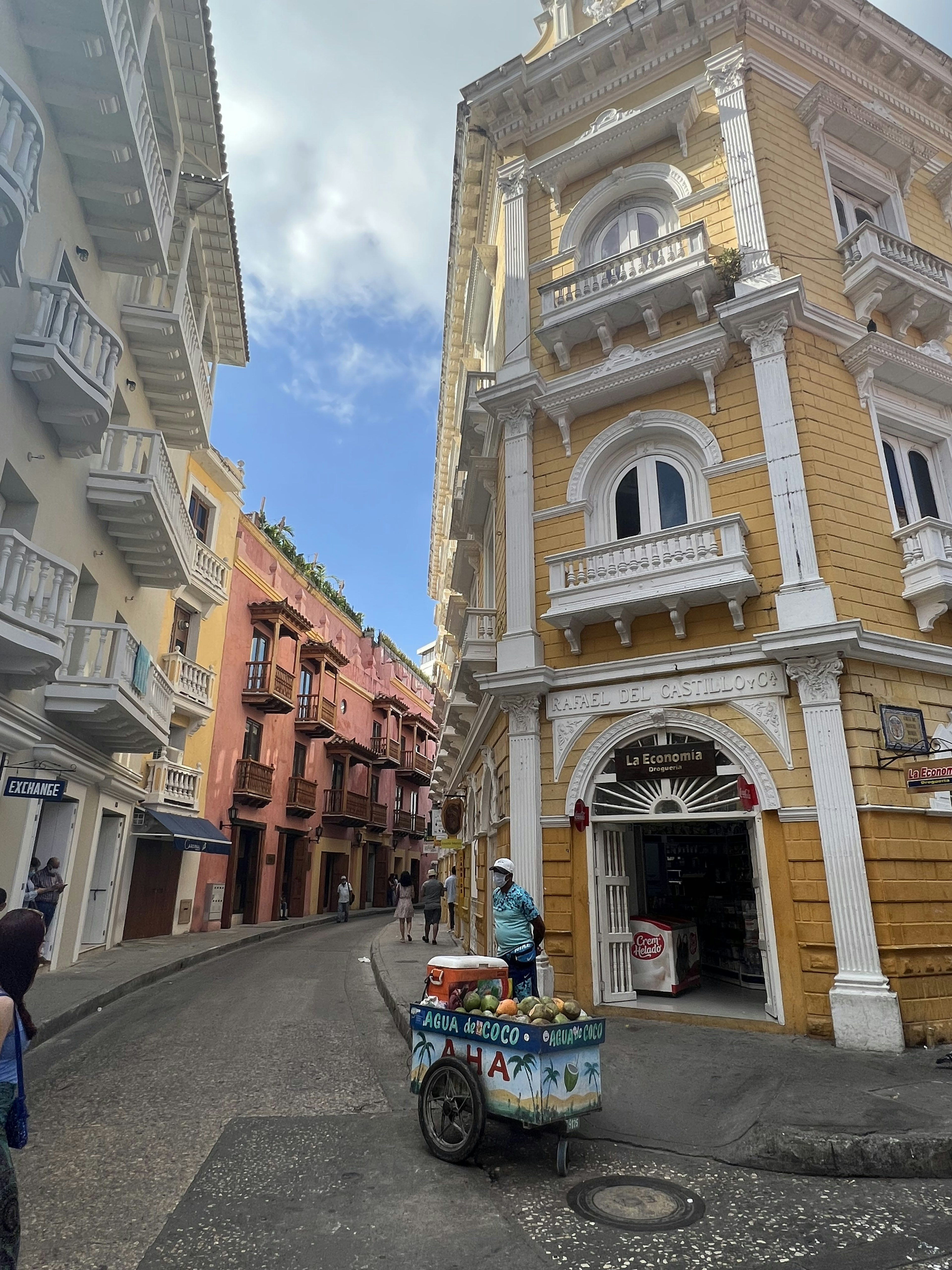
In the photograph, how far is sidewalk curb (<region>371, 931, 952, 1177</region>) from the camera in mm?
4875

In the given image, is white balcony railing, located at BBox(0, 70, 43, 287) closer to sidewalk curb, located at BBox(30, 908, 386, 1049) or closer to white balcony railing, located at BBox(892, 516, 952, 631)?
sidewalk curb, located at BBox(30, 908, 386, 1049)

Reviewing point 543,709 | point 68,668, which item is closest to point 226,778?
point 68,668

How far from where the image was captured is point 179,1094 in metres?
6.51

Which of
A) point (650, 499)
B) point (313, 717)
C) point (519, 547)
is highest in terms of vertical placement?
point (313, 717)

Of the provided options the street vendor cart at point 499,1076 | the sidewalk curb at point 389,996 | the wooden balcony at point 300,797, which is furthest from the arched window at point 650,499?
the wooden balcony at point 300,797

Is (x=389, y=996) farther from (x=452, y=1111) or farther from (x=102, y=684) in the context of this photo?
(x=102, y=684)

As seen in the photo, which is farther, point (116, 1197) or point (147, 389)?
point (147, 389)

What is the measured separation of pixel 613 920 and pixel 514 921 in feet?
11.1

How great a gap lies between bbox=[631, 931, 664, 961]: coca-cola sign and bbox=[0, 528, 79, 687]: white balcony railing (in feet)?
27.3

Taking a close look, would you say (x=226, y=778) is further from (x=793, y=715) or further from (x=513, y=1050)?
(x=513, y=1050)

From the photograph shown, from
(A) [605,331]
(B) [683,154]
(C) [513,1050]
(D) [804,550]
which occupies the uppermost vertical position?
(B) [683,154]

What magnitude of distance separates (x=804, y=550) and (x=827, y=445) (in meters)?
1.77

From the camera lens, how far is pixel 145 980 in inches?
504

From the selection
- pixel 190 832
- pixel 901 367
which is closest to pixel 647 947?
pixel 901 367
